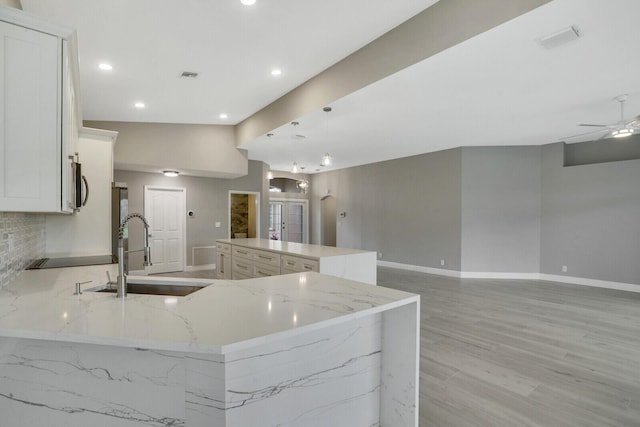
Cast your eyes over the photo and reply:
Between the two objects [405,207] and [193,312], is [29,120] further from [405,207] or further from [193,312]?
[405,207]

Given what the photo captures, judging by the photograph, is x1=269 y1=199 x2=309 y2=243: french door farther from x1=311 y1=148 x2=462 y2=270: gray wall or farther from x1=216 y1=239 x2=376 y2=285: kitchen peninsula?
x1=216 y1=239 x2=376 y2=285: kitchen peninsula

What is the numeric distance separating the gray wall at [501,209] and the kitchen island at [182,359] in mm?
5826

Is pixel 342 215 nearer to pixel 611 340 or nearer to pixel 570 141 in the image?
pixel 570 141

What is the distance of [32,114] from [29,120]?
3cm

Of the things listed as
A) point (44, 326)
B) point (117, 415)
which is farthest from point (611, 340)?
point (44, 326)

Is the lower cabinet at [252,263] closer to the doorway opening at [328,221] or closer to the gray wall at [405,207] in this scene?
the gray wall at [405,207]

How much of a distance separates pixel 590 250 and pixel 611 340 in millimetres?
3301

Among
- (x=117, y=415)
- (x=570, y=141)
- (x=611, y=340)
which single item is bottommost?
(x=611, y=340)

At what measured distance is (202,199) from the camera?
7555mm

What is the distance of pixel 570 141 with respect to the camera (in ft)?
20.6

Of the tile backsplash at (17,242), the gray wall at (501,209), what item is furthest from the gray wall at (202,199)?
the gray wall at (501,209)

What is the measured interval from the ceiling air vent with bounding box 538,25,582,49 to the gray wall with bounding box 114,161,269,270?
667 cm

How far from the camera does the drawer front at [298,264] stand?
133 inches

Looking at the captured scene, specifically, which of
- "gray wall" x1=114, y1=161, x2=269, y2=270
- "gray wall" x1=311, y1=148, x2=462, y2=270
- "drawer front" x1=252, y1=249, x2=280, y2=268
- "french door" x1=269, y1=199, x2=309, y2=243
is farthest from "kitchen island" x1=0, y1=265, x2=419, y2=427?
"french door" x1=269, y1=199, x2=309, y2=243
